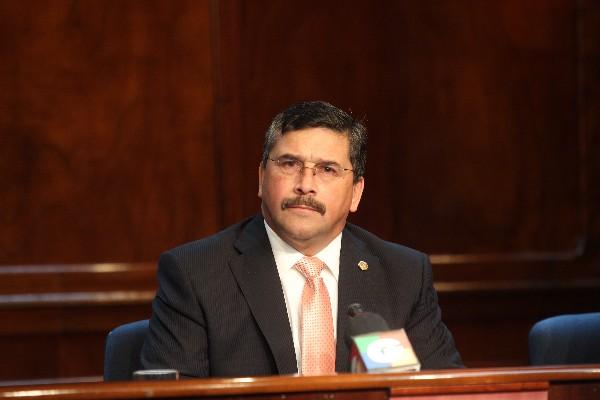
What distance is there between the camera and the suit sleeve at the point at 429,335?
9.65 feet

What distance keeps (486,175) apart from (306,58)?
3.23ft

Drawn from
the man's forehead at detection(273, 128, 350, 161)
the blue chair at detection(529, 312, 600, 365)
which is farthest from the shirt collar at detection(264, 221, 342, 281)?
the blue chair at detection(529, 312, 600, 365)

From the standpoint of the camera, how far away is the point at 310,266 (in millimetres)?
2975

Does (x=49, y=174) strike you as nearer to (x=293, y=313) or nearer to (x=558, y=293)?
(x=293, y=313)

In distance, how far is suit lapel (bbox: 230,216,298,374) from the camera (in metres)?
2.77

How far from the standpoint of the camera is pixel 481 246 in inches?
189

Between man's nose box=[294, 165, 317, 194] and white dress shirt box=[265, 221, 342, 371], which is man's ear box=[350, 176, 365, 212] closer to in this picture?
white dress shirt box=[265, 221, 342, 371]

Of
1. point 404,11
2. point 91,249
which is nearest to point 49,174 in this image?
point 91,249

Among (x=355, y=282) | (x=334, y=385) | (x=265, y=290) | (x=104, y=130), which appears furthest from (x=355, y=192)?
(x=104, y=130)

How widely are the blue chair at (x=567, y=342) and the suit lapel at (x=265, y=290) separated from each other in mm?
846

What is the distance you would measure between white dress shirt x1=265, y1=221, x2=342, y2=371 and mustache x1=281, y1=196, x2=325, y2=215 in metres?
0.15

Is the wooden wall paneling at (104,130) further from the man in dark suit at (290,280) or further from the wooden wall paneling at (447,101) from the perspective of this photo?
the man in dark suit at (290,280)

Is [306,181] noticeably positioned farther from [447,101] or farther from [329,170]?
[447,101]

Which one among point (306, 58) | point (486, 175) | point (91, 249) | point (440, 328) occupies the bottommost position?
point (440, 328)
